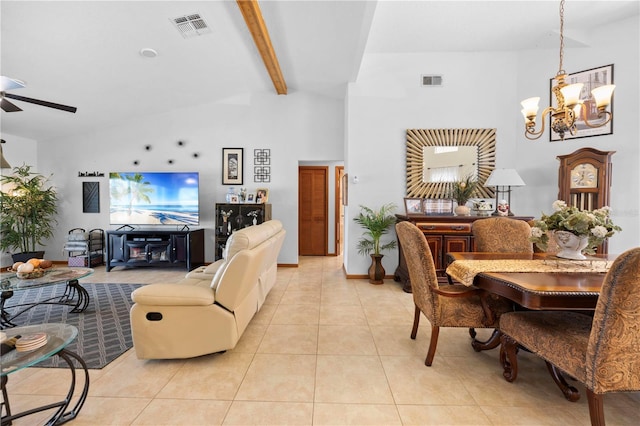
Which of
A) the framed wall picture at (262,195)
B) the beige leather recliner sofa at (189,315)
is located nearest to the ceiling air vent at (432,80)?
the framed wall picture at (262,195)

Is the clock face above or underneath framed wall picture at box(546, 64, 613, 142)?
underneath

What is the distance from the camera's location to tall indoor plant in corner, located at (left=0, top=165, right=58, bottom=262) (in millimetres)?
4898

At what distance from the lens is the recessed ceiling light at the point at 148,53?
11.9 feet

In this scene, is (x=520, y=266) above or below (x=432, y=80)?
below

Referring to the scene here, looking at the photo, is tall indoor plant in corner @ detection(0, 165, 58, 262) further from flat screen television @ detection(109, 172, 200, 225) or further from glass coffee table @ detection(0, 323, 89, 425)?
glass coffee table @ detection(0, 323, 89, 425)

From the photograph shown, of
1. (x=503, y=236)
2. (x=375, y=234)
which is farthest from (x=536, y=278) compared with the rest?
(x=375, y=234)

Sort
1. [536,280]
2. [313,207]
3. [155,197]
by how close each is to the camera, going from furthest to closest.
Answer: [313,207]
[155,197]
[536,280]

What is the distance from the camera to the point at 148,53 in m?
3.69

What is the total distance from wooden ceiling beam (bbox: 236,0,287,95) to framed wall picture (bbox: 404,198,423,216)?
8.84 feet

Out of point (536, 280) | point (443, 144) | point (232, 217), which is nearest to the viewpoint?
point (536, 280)

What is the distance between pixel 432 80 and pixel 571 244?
328cm

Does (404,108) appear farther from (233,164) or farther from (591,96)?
(233,164)

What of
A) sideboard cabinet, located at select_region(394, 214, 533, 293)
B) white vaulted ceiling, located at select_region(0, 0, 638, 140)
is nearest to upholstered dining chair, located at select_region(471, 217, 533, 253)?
sideboard cabinet, located at select_region(394, 214, 533, 293)

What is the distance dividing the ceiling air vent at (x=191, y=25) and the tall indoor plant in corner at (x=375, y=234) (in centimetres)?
308
